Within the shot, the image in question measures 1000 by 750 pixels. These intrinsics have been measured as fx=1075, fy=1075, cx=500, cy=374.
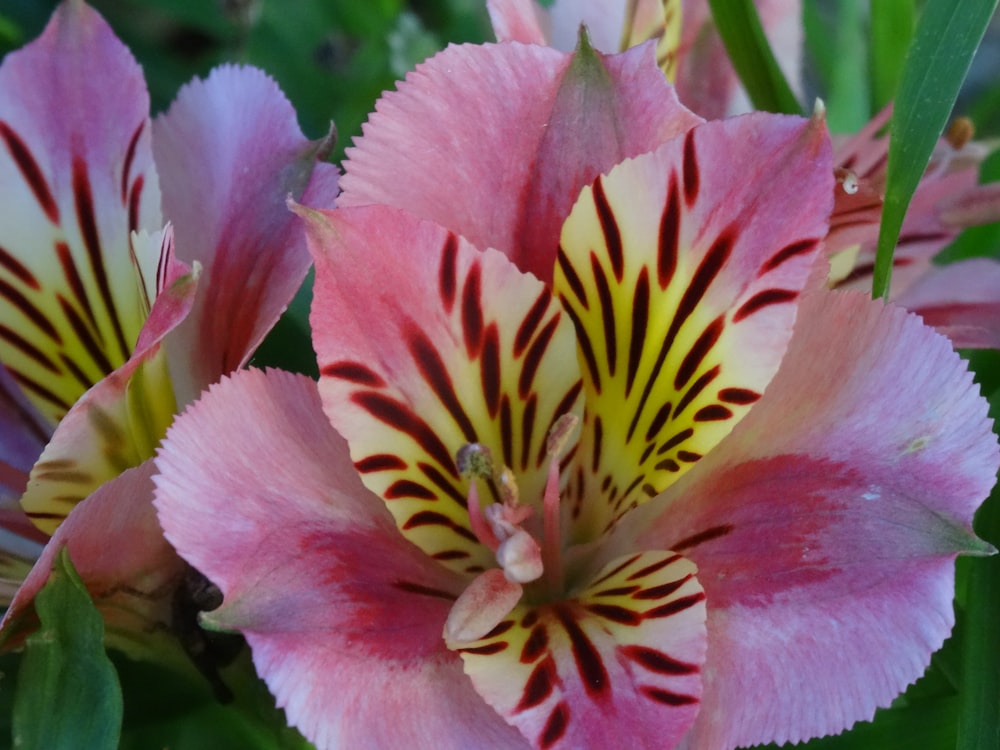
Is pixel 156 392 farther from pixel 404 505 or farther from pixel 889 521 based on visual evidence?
pixel 889 521

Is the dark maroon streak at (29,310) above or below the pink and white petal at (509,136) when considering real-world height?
below

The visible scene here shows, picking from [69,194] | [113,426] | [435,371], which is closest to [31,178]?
[69,194]

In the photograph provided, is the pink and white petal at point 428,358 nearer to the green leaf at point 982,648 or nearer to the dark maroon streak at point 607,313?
the dark maroon streak at point 607,313

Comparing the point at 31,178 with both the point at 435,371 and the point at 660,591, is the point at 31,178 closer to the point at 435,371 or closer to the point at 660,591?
the point at 435,371

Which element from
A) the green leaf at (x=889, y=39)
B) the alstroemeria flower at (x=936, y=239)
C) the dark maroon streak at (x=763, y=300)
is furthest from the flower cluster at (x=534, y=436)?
the green leaf at (x=889, y=39)

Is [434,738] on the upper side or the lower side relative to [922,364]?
lower

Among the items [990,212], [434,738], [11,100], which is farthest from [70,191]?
[990,212]
